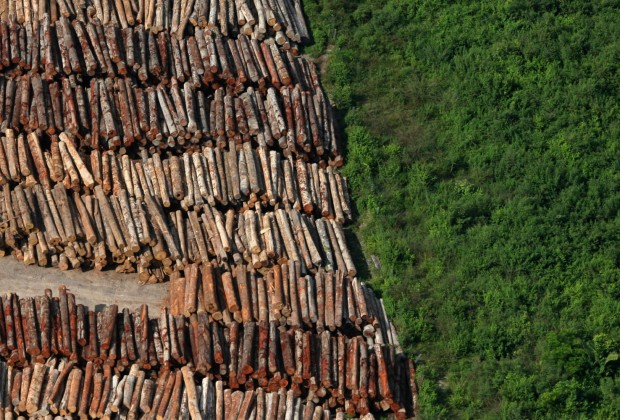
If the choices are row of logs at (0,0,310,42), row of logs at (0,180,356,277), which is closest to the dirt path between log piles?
row of logs at (0,180,356,277)

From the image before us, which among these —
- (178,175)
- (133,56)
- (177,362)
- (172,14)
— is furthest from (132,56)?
(177,362)

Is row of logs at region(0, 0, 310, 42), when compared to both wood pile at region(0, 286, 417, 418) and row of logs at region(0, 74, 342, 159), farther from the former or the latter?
wood pile at region(0, 286, 417, 418)

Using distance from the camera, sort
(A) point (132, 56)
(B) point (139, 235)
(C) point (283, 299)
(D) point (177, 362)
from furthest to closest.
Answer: (A) point (132, 56) < (B) point (139, 235) < (C) point (283, 299) < (D) point (177, 362)

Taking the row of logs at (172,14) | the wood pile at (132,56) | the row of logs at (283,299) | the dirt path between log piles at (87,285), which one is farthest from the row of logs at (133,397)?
the row of logs at (172,14)

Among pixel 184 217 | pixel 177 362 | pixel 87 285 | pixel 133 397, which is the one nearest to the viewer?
pixel 133 397

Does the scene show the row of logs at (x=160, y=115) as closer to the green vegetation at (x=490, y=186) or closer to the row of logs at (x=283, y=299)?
the green vegetation at (x=490, y=186)

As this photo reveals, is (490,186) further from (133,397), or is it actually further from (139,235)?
(133,397)

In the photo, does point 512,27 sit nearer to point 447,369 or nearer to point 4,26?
point 447,369
